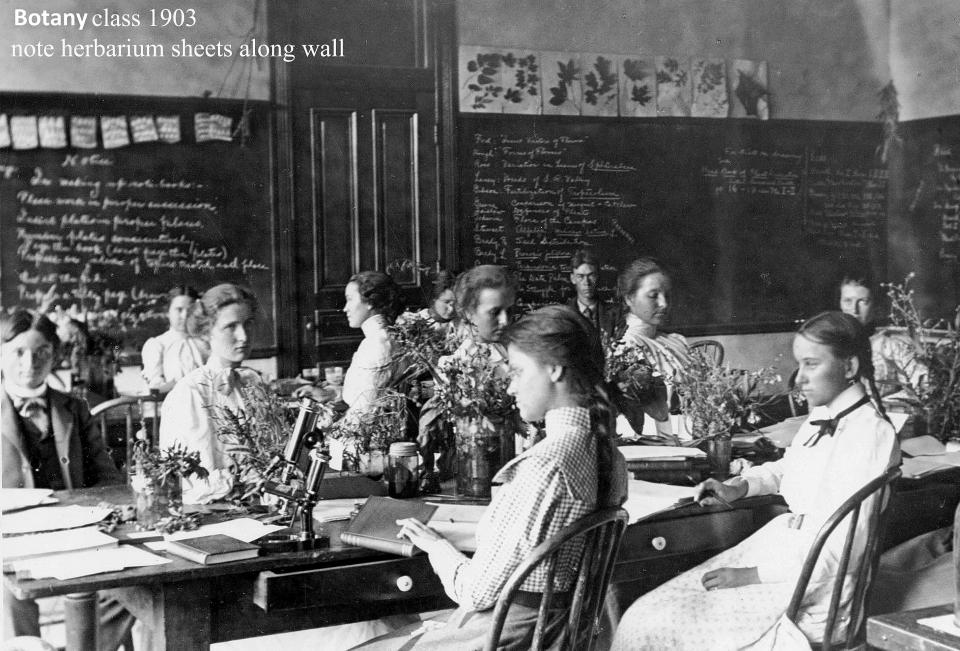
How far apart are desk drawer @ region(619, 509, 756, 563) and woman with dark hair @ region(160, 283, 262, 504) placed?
1103mm

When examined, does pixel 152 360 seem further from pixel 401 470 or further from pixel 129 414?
pixel 401 470

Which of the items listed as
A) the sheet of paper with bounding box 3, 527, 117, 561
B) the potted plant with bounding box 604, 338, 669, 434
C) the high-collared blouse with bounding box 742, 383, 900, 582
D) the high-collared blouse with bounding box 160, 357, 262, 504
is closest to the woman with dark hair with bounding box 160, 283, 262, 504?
the high-collared blouse with bounding box 160, 357, 262, 504

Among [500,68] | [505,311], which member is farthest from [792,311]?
[500,68]

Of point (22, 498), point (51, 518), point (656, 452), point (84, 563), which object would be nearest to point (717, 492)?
point (656, 452)

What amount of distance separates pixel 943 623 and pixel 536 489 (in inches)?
27.8

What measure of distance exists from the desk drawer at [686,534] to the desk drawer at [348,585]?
0.49 meters

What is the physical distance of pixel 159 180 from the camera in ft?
10.6

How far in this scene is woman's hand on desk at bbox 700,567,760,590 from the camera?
2482mm

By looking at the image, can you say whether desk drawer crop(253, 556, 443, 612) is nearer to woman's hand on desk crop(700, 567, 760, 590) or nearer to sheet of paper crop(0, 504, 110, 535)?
sheet of paper crop(0, 504, 110, 535)

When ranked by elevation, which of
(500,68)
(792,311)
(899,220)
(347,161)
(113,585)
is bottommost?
(113,585)

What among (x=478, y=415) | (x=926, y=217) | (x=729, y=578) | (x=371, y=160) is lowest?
(x=729, y=578)

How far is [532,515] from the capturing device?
6.00 feet

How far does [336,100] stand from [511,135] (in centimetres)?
55

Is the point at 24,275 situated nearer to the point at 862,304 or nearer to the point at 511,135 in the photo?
the point at 511,135
